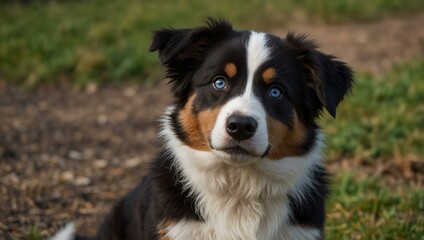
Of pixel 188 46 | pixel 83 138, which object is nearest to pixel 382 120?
pixel 83 138

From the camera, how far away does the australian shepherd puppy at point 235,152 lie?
340cm

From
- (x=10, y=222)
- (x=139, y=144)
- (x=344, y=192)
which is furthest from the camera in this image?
(x=139, y=144)

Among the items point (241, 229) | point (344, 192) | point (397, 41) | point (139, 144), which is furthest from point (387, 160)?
point (397, 41)

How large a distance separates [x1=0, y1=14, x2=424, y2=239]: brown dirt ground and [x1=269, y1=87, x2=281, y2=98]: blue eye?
2.05 meters

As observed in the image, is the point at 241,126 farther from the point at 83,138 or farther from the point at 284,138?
the point at 83,138

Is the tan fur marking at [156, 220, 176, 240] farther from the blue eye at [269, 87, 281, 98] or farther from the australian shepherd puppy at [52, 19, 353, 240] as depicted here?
the blue eye at [269, 87, 281, 98]

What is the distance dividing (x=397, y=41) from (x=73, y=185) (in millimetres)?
6266

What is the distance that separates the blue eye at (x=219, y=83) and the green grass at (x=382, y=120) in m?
3.26

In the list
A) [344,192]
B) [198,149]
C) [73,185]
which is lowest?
[73,185]

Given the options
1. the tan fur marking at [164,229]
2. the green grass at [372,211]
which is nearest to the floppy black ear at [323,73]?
the tan fur marking at [164,229]

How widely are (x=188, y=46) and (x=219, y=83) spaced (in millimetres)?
290

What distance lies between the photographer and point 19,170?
238 inches

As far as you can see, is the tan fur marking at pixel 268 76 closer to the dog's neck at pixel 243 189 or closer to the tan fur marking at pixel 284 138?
the tan fur marking at pixel 284 138

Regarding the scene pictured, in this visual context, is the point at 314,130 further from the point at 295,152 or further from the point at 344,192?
the point at 344,192
